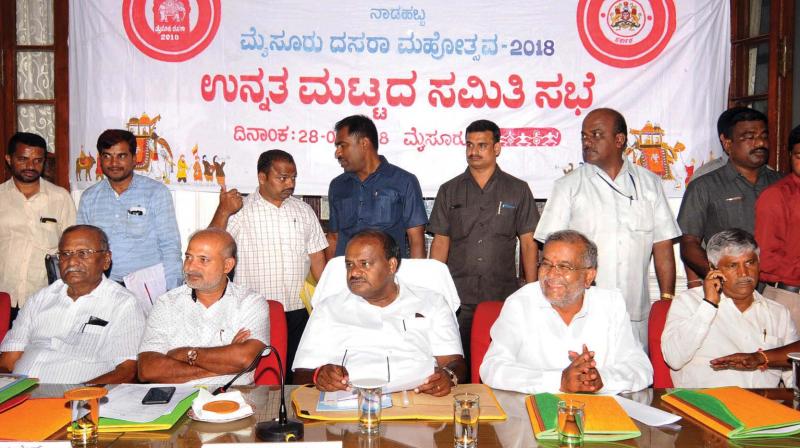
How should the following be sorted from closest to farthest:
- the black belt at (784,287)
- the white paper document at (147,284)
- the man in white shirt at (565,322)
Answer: the man in white shirt at (565,322), the black belt at (784,287), the white paper document at (147,284)

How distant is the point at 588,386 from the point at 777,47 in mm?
3246

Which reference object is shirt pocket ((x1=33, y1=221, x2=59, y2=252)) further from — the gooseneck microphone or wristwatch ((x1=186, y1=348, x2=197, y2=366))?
the gooseneck microphone

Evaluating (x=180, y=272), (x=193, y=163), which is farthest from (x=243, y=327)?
(x=193, y=163)

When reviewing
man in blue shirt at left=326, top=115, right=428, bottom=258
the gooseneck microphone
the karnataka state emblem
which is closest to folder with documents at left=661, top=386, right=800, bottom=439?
the gooseneck microphone

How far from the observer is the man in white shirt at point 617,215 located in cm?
384

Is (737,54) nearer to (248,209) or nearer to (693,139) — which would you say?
(693,139)

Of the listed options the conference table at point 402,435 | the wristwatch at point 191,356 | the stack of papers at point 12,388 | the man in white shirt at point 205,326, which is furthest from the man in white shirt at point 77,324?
the conference table at point 402,435

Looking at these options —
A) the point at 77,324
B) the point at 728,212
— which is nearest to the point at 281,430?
the point at 77,324

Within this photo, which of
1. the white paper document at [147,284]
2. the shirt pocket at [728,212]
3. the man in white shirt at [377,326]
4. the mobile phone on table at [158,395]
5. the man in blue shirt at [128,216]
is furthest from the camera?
the man in blue shirt at [128,216]

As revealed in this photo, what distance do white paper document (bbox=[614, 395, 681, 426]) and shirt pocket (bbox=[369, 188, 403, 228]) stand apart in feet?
7.15

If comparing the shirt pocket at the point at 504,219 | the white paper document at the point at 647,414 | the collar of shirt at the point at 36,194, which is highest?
the collar of shirt at the point at 36,194

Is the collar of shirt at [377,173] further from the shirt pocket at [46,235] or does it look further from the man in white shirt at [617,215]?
the shirt pocket at [46,235]

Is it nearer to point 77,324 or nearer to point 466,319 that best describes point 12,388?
point 77,324

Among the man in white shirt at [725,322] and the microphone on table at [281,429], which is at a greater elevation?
the man in white shirt at [725,322]
